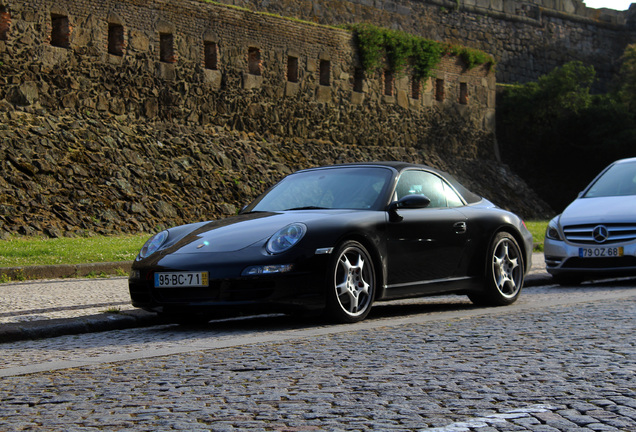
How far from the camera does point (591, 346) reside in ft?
20.5

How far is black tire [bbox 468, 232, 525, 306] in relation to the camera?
29.8 ft

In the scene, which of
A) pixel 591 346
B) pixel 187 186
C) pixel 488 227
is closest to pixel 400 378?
pixel 591 346

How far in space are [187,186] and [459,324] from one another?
14014 mm

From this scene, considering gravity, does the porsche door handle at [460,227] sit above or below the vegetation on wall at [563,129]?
below

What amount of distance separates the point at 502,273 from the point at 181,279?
11.0 ft

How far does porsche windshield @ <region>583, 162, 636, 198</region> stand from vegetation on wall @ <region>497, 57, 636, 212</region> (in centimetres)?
2026

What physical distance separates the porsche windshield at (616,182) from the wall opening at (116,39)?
11746 mm

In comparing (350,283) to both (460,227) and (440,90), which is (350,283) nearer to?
(460,227)

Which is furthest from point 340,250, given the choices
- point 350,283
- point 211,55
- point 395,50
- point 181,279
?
point 395,50

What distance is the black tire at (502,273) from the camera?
29.8 ft

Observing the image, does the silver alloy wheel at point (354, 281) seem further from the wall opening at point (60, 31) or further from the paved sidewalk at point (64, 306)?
the wall opening at point (60, 31)

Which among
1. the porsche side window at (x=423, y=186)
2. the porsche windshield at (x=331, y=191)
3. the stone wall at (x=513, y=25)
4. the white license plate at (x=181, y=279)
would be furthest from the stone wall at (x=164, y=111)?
the white license plate at (x=181, y=279)

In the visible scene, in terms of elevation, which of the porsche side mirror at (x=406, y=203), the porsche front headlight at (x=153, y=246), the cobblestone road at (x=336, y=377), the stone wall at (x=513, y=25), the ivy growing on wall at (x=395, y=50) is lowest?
the cobblestone road at (x=336, y=377)

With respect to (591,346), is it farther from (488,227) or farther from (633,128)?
(633,128)
